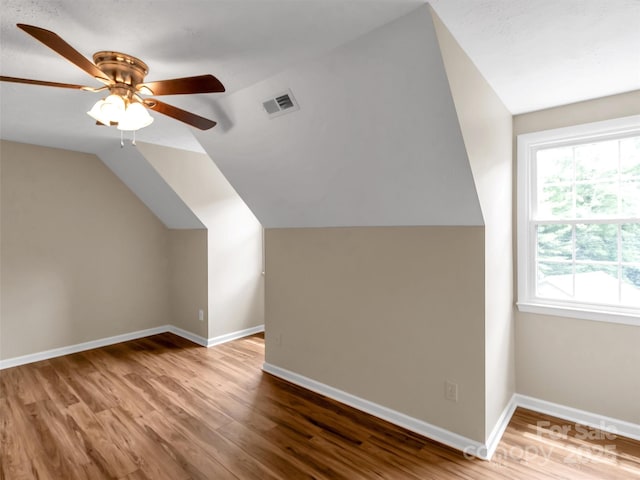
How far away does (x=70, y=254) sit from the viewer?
3963 millimetres

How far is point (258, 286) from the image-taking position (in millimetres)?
4805

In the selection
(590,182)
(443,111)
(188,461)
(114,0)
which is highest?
(114,0)

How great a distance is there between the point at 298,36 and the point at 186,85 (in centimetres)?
59

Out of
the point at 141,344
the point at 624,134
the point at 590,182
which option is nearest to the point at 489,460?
the point at 590,182

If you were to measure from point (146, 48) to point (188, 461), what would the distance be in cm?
239

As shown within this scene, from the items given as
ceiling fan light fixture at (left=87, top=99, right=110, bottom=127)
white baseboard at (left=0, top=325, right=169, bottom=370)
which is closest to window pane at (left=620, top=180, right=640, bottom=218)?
ceiling fan light fixture at (left=87, top=99, right=110, bottom=127)

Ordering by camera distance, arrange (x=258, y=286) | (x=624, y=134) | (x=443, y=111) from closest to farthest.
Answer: (x=443, y=111)
(x=624, y=134)
(x=258, y=286)

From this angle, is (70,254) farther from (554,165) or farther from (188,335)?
(554,165)

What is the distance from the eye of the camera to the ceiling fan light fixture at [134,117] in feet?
5.60

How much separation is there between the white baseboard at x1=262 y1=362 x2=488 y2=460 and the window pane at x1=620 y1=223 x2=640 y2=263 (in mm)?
1636

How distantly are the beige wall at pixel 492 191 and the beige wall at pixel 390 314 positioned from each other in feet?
0.40

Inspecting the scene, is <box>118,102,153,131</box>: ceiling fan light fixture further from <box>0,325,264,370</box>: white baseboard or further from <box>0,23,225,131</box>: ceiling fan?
<box>0,325,264,370</box>: white baseboard

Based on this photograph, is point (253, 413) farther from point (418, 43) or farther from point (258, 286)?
point (418, 43)

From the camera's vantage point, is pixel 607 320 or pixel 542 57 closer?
pixel 542 57
